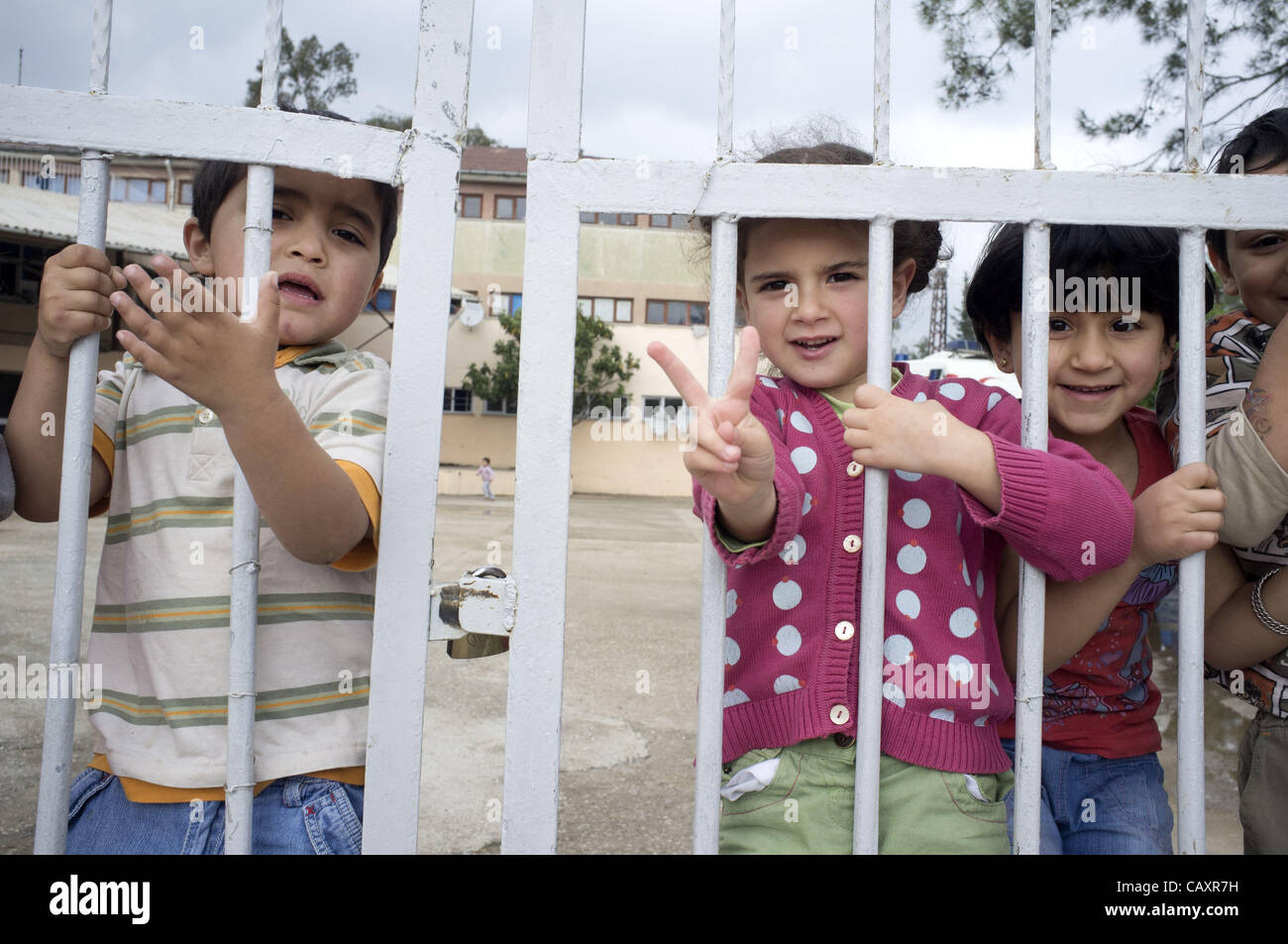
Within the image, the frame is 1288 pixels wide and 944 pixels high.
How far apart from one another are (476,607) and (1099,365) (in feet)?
3.50

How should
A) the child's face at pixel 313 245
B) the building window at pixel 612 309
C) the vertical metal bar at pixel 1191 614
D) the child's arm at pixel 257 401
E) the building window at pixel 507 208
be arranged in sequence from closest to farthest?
the child's arm at pixel 257 401, the vertical metal bar at pixel 1191 614, the child's face at pixel 313 245, the building window at pixel 507 208, the building window at pixel 612 309

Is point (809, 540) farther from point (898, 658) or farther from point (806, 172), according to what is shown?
point (806, 172)

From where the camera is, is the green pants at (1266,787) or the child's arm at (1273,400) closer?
the child's arm at (1273,400)

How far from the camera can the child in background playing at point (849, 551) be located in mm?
Result: 1124

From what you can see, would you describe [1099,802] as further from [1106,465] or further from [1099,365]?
[1099,365]

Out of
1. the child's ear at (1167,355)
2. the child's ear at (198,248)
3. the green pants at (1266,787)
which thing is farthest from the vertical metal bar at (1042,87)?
the child's ear at (198,248)

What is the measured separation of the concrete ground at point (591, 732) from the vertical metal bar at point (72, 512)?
919mm

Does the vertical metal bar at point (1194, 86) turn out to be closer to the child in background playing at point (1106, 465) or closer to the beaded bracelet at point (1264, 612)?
the child in background playing at point (1106, 465)

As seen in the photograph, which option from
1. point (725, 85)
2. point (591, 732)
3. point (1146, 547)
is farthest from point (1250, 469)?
point (591, 732)

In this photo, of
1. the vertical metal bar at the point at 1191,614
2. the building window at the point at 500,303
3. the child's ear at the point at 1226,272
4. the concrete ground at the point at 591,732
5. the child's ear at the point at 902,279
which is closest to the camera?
the vertical metal bar at the point at 1191,614

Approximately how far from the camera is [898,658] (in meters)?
1.25

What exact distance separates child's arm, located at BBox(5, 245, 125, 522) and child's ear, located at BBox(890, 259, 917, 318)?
47.4 inches

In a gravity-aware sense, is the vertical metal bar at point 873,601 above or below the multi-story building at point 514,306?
below

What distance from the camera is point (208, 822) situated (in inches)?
47.7
